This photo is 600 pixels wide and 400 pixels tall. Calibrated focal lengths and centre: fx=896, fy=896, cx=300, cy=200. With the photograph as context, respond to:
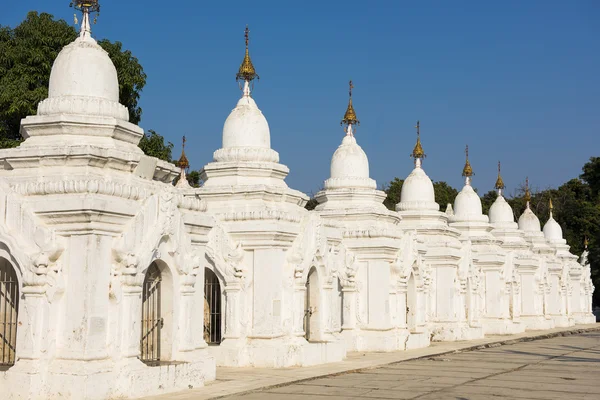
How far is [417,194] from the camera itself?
30969mm

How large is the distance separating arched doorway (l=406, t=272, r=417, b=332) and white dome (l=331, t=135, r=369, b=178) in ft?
11.8

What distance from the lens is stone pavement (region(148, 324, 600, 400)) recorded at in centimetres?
1512

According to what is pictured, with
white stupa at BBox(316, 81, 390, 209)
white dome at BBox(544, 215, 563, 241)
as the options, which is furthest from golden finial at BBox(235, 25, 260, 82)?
white dome at BBox(544, 215, 563, 241)

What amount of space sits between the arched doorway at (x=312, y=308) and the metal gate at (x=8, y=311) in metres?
8.39

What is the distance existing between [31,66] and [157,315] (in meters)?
15.4

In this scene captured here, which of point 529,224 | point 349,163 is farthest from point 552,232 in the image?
point 349,163

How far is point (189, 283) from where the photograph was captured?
15.4 m

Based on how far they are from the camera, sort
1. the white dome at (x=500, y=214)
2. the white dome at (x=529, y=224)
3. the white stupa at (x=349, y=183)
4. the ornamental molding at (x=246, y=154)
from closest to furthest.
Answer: the ornamental molding at (x=246, y=154) < the white stupa at (x=349, y=183) < the white dome at (x=500, y=214) < the white dome at (x=529, y=224)

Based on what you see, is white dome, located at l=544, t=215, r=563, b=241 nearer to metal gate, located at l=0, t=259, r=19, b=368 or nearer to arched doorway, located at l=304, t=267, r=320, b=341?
arched doorway, located at l=304, t=267, r=320, b=341

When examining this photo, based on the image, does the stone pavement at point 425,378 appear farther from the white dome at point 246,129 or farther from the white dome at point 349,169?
the white dome at point 246,129

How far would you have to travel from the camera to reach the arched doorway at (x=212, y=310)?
2044 cm

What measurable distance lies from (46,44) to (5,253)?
53.1 feet

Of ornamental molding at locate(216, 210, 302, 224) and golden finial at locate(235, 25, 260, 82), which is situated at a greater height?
golden finial at locate(235, 25, 260, 82)

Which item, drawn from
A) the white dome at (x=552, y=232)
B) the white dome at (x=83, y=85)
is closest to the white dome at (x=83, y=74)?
the white dome at (x=83, y=85)
